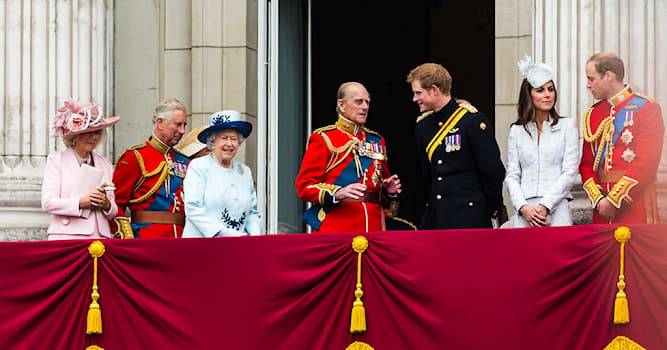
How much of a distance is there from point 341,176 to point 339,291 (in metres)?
1.39

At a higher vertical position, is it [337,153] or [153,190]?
[337,153]

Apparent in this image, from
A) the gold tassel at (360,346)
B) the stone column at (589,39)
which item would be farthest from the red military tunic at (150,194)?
the stone column at (589,39)

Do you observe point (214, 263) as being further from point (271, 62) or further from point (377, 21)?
point (377, 21)

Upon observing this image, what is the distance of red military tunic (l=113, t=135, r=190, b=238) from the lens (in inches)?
387

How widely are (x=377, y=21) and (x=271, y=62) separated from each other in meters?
6.18

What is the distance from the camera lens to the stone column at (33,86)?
10836 mm

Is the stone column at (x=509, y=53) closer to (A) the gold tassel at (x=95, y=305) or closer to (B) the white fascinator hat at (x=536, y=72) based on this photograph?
(B) the white fascinator hat at (x=536, y=72)

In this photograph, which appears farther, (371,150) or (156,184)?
(156,184)

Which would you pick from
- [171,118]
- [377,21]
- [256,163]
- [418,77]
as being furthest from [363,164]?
[377,21]

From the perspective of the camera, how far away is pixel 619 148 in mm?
8602

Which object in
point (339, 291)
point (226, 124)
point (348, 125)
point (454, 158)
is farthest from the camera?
point (348, 125)

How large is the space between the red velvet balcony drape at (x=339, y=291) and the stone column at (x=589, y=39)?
2.23 m

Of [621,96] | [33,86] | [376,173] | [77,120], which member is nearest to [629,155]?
[621,96]

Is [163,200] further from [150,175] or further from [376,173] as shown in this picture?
[376,173]
